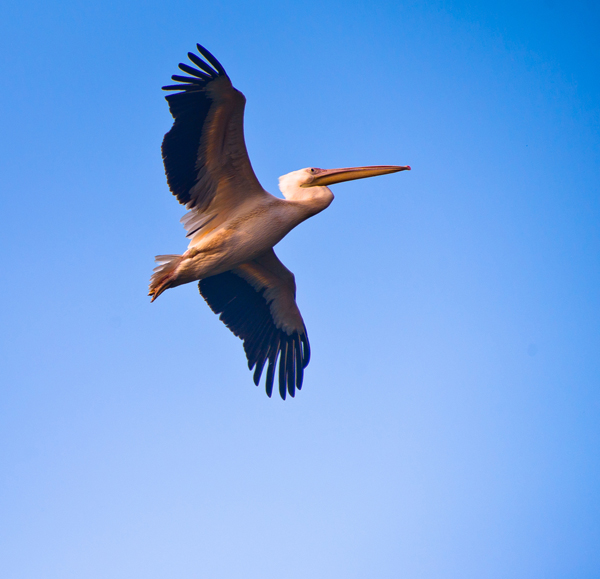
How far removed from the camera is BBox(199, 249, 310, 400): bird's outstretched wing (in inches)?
412

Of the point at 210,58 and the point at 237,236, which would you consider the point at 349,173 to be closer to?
the point at 237,236

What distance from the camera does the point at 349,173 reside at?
9953 mm

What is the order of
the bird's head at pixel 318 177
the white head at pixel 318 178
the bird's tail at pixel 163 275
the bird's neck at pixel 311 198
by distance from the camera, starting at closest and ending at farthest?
the bird's tail at pixel 163 275
the bird's neck at pixel 311 198
the white head at pixel 318 178
the bird's head at pixel 318 177

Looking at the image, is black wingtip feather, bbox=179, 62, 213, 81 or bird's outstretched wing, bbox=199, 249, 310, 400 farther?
bird's outstretched wing, bbox=199, 249, 310, 400

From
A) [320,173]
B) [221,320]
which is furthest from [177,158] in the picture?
[221,320]

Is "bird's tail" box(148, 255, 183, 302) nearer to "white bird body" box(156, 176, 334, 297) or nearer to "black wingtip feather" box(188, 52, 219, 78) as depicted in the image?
"white bird body" box(156, 176, 334, 297)

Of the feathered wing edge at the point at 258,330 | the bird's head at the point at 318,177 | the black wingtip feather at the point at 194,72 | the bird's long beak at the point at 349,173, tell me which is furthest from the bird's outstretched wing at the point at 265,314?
the black wingtip feather at the point at 194,72

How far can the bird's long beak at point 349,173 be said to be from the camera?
980cm

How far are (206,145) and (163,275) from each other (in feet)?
5.71

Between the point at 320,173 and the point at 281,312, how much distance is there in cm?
224

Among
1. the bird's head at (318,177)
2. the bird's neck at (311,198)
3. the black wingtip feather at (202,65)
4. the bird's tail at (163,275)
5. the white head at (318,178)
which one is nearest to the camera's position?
the black wingtip feather at (202,65)

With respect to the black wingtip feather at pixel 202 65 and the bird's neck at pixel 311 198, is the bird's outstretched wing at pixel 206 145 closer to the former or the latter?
the black wingtip feather at pixel 202 65

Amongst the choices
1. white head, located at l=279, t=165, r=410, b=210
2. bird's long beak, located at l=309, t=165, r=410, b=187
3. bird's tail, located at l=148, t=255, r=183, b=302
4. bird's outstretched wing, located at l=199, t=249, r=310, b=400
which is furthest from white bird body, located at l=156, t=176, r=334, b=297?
bird's outstretched wing, located at l=199, t=249, r=310, b=400

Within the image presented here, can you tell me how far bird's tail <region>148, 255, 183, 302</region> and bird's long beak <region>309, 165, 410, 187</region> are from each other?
2222 millimetres
